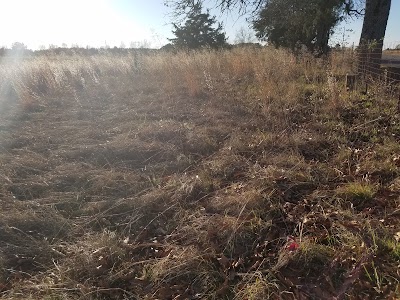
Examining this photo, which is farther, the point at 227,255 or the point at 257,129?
the point at 257,129

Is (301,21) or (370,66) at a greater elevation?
(301,21)

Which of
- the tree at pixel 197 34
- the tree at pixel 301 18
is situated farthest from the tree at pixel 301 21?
the tree at pixel 197 34

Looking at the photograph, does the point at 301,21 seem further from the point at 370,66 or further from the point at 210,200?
the point at 210,200

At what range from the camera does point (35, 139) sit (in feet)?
15.5

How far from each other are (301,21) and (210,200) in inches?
355

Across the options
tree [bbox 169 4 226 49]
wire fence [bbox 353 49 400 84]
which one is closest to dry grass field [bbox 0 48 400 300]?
wire fence [bbox 353 49 400 84]

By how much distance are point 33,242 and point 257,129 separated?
119 inches

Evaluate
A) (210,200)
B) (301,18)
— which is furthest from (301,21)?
(210,200)

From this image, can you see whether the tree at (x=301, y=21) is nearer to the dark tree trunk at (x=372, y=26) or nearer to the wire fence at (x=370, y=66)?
the dark tree trunk at (x=372, y=26)

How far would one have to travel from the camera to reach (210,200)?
2.81 metres

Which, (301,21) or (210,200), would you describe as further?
(301,21)

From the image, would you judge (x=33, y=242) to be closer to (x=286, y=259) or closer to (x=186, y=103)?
(x=286, y=259)

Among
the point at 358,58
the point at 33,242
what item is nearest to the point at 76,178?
the point at 33,242

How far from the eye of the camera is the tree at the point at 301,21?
8914 millimetres
